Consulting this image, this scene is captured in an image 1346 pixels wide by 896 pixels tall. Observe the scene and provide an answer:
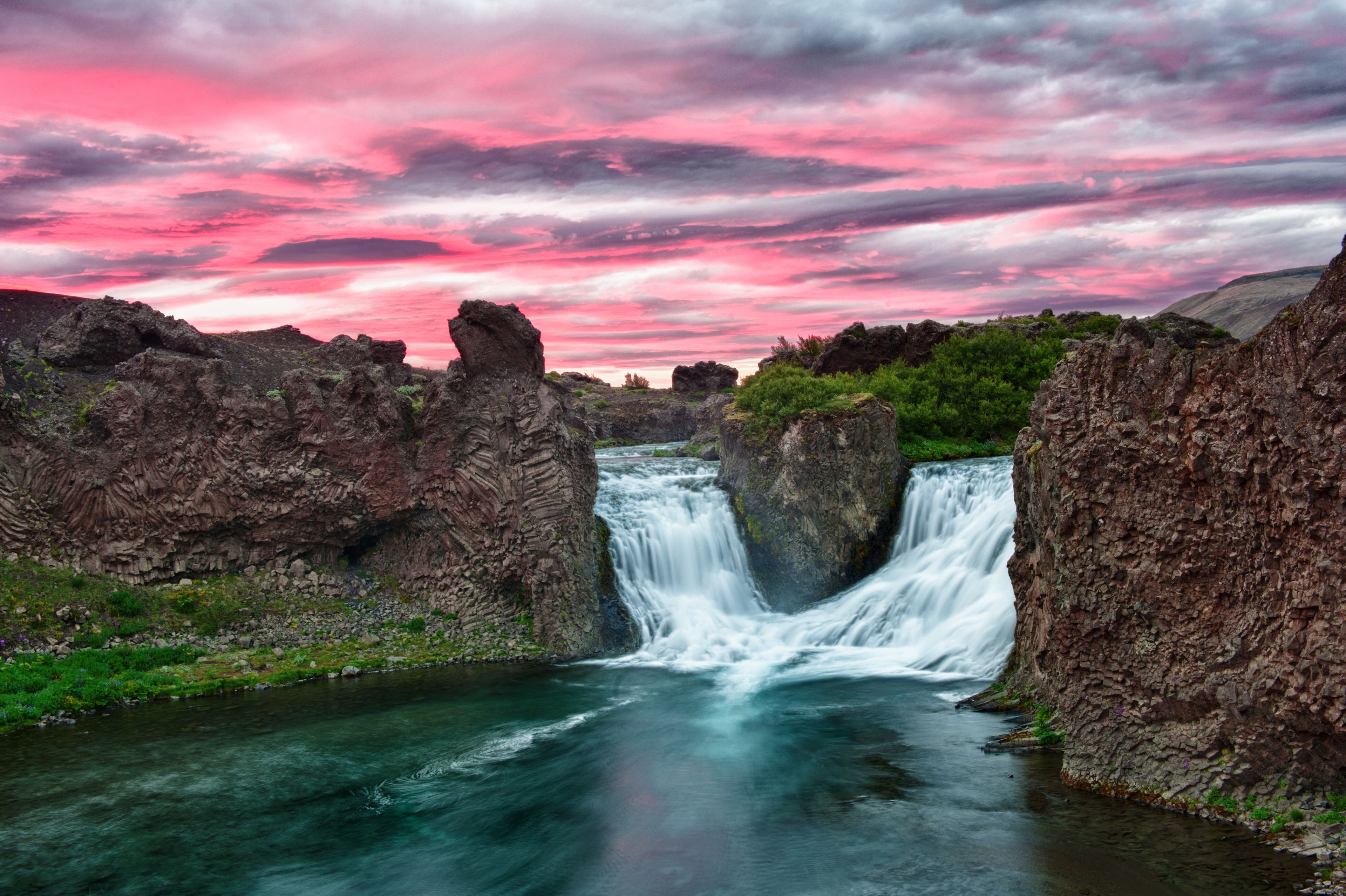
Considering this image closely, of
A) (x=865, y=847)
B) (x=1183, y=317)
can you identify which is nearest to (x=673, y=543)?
(x=865, y=847)

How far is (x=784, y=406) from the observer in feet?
91.4

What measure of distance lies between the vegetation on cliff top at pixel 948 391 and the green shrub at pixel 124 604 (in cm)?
1801

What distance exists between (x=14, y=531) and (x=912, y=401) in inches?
1161

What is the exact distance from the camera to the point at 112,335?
78.3 ft

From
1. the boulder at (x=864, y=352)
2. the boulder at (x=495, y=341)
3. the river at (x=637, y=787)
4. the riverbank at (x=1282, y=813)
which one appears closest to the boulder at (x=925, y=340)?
the boulder at (x=864, y=352)

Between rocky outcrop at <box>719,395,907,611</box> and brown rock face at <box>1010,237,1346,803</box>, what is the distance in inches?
519

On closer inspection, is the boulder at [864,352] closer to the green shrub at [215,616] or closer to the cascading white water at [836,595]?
the cascading white water at [836,595]

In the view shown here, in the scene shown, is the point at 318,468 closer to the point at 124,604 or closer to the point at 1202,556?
the point at 124,604

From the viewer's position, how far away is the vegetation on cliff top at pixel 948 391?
29219 millimetres

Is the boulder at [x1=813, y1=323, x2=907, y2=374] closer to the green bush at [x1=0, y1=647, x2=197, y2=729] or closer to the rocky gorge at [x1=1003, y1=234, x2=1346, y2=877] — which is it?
the rocky gorge at [x1=1003, y1=234, x2=1346, y2=877]

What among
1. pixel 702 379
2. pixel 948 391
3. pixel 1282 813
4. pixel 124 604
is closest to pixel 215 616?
pixel 124 604

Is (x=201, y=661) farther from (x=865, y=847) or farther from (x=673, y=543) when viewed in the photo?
(x=865, y=847)

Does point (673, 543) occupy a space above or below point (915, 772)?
above

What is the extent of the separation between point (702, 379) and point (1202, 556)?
58105 mm
